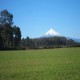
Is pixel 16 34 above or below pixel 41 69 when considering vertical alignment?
above

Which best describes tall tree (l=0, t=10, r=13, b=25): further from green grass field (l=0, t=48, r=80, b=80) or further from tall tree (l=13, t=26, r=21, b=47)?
green grass field (l=0, t=48, r=80, b=80)

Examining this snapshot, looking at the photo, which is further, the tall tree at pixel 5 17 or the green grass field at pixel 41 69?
the tall tree at pixel 5 17

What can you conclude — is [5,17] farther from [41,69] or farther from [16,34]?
[41,69]

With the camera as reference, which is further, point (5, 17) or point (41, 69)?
point (5, 17)

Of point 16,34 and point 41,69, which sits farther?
point 16,34

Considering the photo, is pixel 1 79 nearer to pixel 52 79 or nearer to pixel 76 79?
pixel 52 79

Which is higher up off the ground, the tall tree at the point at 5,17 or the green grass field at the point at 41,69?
the tall tree at the point at 5,17

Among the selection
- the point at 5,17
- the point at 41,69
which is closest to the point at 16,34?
the point at 5,17

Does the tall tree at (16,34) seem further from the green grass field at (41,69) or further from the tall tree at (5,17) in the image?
the green grass field at (41,69)

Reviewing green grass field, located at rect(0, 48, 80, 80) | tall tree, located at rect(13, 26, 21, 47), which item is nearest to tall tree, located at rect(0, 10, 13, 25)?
tall tree, located at rect(13, 26, 21, 47)

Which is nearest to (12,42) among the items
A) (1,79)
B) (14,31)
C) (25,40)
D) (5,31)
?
(14,31)

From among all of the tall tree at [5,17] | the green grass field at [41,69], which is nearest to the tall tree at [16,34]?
the tall tree at [5,17]

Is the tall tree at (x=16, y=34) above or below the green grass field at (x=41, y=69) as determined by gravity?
above

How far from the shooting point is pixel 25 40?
503ft
